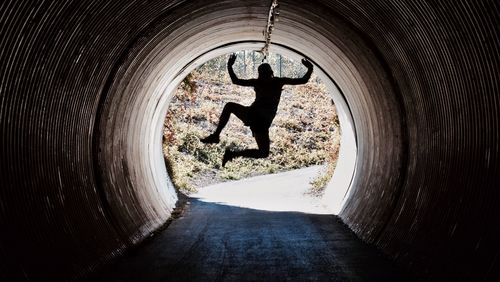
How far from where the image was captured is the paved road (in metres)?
6.08

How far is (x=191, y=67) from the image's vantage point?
42.9 feet

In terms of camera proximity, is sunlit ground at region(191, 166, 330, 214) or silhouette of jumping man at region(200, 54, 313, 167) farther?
sunlit ground at region(191, 166, 330, 214)

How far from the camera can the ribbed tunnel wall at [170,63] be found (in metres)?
4.52

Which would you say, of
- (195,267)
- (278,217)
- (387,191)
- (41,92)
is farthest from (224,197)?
(41,92)

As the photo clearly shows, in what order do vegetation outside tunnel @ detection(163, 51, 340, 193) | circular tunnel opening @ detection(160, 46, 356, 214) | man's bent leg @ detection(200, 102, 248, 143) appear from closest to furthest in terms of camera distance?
man's bent leg @ detection(200, 102, 248, 143) → circular tunnel opening @ detection(160, 46, 356, 214) → vegetation outside tunnel @ detection(163, 51, 340, 193)

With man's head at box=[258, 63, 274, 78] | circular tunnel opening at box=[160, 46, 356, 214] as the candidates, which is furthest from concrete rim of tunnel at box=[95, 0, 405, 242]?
man's head at box=[258, 63, 274, 78]

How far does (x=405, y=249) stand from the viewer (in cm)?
643

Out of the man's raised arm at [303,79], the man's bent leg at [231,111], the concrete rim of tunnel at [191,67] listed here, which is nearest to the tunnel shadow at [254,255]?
the concrete rim of tunnel at [191,67]

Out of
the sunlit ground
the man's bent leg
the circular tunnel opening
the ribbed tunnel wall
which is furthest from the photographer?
the sunlit ground

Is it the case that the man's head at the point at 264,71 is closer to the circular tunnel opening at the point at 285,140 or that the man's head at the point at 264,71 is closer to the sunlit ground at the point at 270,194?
the circular tunnel opening at the point at 285,140

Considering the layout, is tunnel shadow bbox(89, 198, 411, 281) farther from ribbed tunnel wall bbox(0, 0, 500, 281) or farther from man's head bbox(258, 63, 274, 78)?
man's head bbox(258, 63, 274, 78)

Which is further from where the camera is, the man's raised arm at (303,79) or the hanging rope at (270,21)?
the man's raised arm at (303,79)

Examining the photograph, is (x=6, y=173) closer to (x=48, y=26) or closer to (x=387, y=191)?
(x=48, y=26)

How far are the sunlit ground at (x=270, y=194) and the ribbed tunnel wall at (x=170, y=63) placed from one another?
11.3 feet
